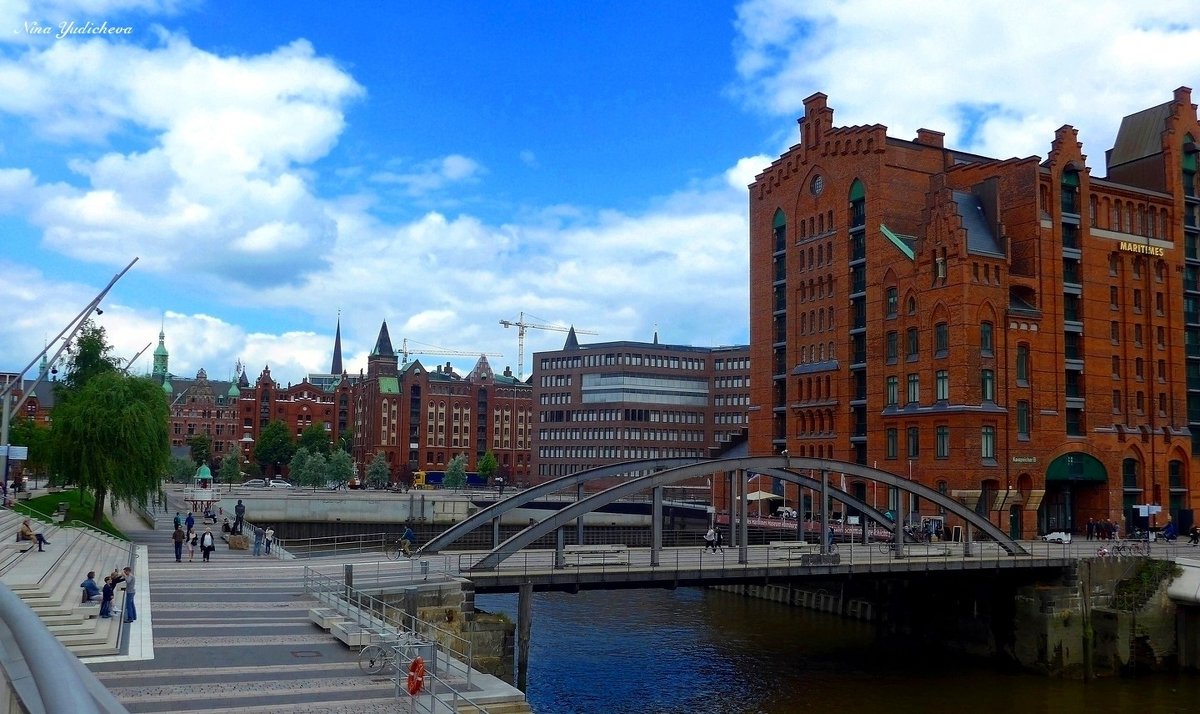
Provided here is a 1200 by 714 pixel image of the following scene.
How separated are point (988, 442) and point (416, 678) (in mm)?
51400

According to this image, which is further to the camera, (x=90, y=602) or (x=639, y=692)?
(x=639, y=692)

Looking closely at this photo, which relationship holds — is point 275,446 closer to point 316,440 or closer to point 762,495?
point 316,440

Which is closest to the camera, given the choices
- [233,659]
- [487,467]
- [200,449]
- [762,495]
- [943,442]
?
[233,659]

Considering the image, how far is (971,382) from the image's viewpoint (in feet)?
204

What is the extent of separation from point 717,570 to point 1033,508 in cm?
3392

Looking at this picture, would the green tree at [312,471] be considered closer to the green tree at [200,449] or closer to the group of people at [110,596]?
the green tree at [200,449]

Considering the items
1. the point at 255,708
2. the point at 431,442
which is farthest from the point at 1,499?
the point at 431,442

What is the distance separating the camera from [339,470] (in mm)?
137125

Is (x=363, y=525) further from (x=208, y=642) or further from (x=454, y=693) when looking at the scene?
(x=454, y=693)

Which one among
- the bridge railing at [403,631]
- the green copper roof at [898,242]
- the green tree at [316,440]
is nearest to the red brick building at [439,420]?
the green tree at [316,440]

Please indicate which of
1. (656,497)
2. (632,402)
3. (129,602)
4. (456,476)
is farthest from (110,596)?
(456,476)

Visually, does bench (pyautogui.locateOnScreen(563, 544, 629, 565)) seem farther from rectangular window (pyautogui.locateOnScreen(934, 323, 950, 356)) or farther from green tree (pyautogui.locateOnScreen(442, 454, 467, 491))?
green tree (pyautogui.locateOnScreen(442, 454, 467, 491))

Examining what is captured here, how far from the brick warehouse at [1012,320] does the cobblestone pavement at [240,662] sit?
4380 centimetres

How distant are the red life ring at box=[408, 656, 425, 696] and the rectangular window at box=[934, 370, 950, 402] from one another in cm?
5055
